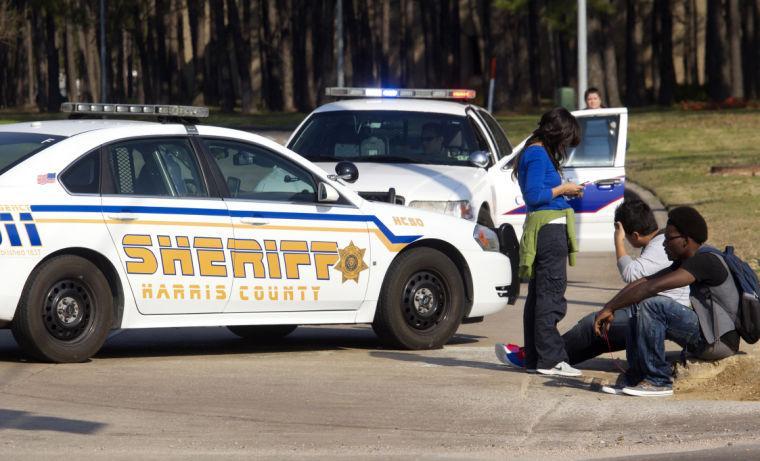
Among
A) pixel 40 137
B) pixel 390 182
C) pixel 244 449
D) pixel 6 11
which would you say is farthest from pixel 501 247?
pixel 6 11

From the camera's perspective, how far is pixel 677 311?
27.7 ft

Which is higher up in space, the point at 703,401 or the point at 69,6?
the point at 69,6

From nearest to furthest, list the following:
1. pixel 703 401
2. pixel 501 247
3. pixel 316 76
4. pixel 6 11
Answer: pixel 703 401 < pixel 501 247 < pixel 6 11 < pixel 316 76

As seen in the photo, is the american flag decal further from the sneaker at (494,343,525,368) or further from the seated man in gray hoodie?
the seated man in gray hoodie

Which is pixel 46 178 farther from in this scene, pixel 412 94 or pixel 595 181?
pixel 595 181

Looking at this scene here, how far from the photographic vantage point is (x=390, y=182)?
41.4 ft

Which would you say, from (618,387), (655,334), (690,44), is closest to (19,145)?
(618,387)

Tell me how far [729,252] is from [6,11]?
6084 centimetres

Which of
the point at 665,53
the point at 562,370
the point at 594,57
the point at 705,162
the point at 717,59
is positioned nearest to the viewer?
the point at 562,370

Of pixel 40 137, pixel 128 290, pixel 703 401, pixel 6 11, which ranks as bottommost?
pixel 703 401

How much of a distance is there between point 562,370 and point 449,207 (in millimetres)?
3773

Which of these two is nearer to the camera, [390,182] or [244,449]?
[244,449]

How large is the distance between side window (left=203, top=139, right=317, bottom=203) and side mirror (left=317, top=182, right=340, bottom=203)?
102mm

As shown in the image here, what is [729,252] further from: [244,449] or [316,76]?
[316,76]
